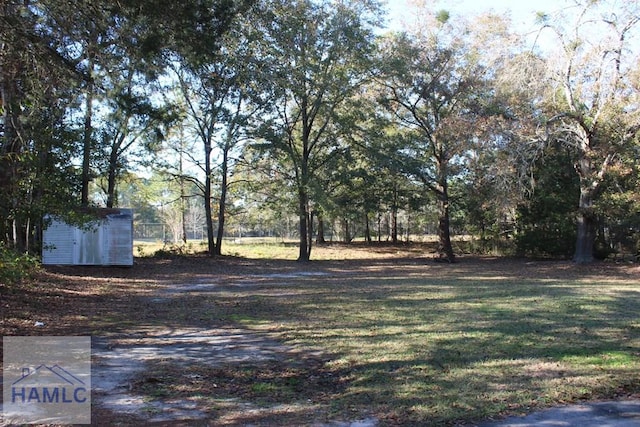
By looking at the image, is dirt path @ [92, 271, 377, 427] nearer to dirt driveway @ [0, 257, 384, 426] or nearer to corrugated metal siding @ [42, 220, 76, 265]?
dirt driveway @ [0, 257, 384, 426]

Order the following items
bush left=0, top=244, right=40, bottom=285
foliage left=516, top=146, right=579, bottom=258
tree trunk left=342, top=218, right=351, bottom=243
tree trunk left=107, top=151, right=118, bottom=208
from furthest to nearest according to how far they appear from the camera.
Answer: tree trunk left=342, top=218, right=351, bottom=243
foliage left=516, top=146, right=579, bottom=258
tree trunk left=107, top=151, right=118, bottom=208
bush left=0, top=244, right=40, bottom=285

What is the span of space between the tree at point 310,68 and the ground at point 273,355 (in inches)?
431

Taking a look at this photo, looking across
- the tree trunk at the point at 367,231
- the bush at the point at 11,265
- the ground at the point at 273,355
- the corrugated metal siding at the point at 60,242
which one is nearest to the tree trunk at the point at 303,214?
the corrugated metal siding at the point at 60,242

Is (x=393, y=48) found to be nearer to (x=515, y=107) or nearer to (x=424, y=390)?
(x=515, y=107)

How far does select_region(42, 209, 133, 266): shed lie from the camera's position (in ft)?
56.6

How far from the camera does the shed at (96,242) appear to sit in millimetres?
17250

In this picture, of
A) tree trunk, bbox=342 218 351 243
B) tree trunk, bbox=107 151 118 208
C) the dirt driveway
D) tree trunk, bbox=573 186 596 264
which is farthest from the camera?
tree trunk, bbox=342 218 351 243

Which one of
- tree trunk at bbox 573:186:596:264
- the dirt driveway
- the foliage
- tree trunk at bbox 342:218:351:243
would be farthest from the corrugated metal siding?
tree trunk at bbox 342:218:351:243

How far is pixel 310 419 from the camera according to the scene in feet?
13.5

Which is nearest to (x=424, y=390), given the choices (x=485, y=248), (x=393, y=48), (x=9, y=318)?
(x=9, y=318)

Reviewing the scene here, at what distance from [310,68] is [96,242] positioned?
11.1 meters

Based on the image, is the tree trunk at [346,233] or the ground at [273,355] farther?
the tree trunk at [346,233]

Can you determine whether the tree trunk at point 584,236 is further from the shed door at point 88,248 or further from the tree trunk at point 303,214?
the shed door at point 88,248

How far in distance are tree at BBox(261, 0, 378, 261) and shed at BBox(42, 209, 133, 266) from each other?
7652 mm
